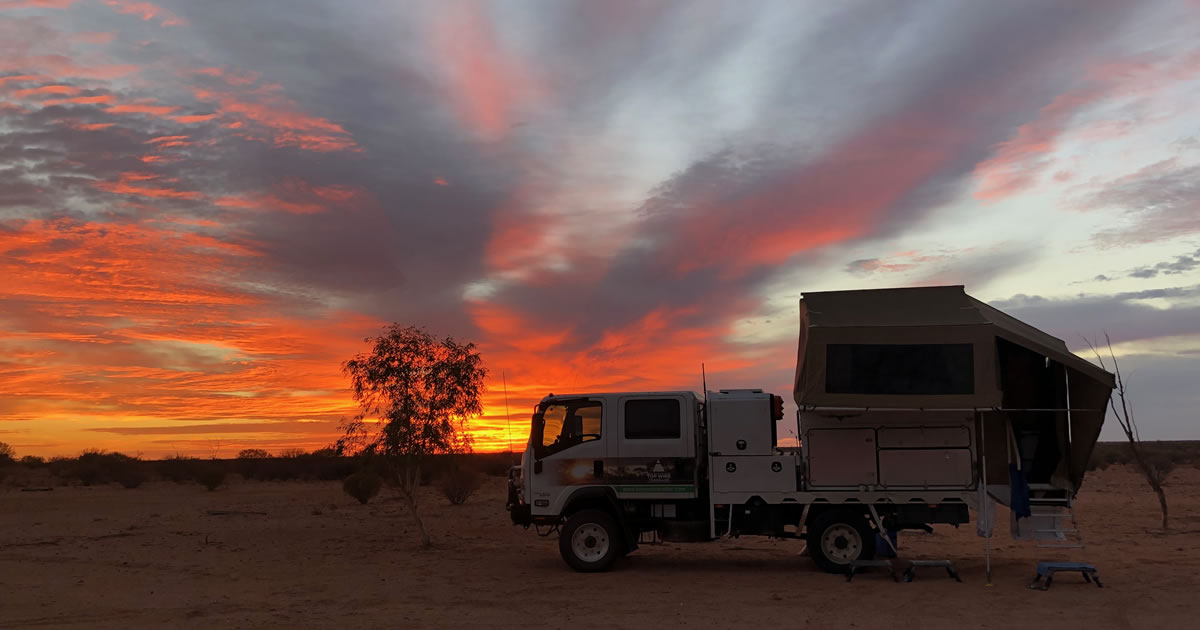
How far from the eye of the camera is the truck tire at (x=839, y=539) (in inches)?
587

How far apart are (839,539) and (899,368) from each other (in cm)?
319

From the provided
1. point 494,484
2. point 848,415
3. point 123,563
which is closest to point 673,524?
point 848,415

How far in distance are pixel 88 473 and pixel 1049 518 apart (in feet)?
166

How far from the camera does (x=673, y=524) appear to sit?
15445mm

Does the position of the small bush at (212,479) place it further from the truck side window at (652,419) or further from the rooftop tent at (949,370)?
the rooftop tent at (949,370)

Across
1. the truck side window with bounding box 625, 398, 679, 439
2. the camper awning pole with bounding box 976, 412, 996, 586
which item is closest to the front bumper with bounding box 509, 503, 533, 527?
the truck side window with bounding box 625, 398, 679, 439

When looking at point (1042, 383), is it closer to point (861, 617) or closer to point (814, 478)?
point (814, 478)

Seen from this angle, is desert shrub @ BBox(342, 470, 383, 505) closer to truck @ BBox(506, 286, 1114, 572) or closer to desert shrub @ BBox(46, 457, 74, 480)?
truck @ BBox(506, 286, 1114, 572)

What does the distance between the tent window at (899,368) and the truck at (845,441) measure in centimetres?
2

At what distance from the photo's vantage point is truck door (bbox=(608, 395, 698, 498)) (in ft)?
50.2

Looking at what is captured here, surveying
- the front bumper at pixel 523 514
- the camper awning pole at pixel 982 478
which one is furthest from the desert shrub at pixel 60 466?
the camper awning pole at pixel 982 478

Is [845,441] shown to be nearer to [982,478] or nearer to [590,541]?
[982,478]

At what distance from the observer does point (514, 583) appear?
581 inches

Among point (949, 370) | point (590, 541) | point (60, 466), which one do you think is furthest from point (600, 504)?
point (60, 466)
